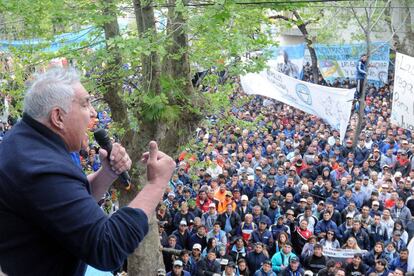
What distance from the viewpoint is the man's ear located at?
1.82 m

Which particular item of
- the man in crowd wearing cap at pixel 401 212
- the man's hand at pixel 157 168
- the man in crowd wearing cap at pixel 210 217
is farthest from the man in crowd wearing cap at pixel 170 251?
the man's hand at pixel 157 168

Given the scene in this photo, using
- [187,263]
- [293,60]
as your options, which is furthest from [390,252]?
[293,60]

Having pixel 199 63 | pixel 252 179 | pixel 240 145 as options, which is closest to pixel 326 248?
pixel 252 179

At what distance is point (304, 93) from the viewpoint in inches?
650

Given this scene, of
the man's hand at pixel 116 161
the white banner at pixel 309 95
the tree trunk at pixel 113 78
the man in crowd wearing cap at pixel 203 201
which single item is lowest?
the man in crowd wearing cap at pixel 203 201

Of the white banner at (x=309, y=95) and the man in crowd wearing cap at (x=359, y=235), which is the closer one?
the man in crowd wearing cap at (x=359, y=235)

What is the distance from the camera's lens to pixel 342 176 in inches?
557

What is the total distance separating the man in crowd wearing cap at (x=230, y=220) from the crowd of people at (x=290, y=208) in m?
0.02

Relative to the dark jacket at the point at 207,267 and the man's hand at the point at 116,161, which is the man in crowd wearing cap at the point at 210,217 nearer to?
the dark jacket at the point at 207,267

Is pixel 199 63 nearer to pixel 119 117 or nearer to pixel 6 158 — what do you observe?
pixel 119 117

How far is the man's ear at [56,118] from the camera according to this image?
1.82 meters

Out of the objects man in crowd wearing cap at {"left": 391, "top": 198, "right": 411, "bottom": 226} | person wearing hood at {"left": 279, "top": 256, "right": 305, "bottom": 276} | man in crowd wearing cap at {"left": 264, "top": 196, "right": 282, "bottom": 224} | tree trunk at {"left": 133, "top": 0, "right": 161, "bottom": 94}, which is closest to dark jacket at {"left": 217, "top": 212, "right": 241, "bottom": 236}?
man in crowd wearing cap at {"left": 264, "top": 196, "right": 282, "bottom": 224}

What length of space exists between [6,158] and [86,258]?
368mm

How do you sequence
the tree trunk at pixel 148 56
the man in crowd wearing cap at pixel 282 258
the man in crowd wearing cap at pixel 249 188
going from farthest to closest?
1. the man in crowd wearing cap at pixel 249 188
2. the man in crowd wearing cap at pixel 282 258
3. the tree trunk at pixel 148 56
